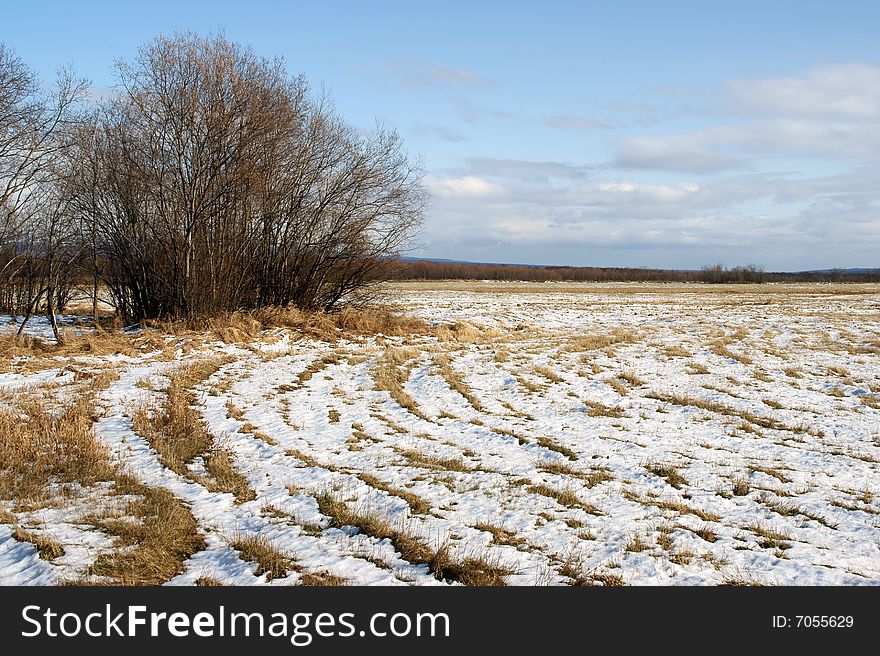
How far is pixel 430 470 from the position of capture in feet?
26.5

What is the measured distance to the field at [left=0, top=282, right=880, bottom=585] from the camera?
211 inches

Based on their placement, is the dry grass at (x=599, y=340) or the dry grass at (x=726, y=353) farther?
the dry grass at (x=599, y=340)

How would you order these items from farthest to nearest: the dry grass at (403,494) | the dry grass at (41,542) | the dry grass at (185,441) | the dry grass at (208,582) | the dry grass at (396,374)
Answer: the dry grass at (396,374)
the dry grass at (185,441)
the dry grass at (403,494)
the dry grass at (41,542)
the dry grass at (208,582)

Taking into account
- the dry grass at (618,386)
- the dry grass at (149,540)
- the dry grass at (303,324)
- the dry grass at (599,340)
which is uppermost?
the dry grass at (303,324)

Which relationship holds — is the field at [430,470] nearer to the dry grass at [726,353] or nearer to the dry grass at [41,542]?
the dry grass at [41,542]

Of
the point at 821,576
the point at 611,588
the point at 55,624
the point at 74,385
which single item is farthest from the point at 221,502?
the point at 74,385

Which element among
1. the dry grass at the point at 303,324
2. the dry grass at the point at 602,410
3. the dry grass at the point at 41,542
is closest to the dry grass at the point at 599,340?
the dry grass at the point at 303,324

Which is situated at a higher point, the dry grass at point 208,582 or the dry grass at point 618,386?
the dry grass at point 618,386

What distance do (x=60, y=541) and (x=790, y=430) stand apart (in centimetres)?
1044

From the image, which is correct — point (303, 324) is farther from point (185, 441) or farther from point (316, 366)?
point (185, 441)

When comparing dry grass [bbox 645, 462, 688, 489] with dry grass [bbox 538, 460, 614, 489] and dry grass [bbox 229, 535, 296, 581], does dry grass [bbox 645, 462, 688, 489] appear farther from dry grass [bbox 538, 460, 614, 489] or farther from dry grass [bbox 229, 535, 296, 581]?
dry grass [bbox 229, 535, 296, 581]

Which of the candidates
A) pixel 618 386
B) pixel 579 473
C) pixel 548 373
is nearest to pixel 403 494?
pixel 579 473

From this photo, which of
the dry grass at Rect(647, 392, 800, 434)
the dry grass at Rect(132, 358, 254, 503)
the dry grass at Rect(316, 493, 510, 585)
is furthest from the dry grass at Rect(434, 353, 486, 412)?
the dry grass at Rect(316, 493, 510, 585)

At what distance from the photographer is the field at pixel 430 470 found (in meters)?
5.37
